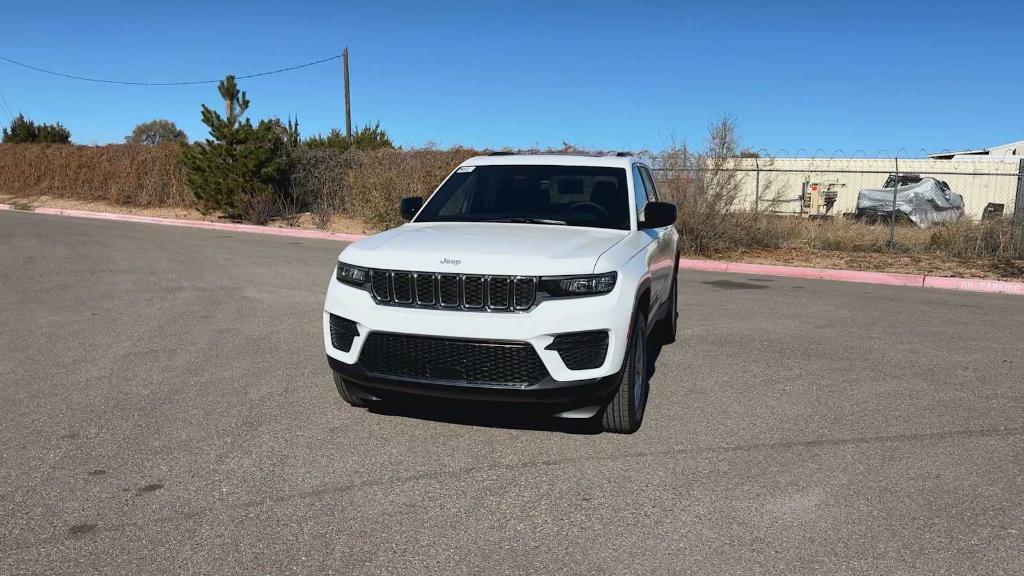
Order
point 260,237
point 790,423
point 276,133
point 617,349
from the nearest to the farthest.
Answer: point 617,349
point 790,423
point 260,237
point 276,133

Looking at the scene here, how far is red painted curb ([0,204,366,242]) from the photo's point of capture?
18.9 metres

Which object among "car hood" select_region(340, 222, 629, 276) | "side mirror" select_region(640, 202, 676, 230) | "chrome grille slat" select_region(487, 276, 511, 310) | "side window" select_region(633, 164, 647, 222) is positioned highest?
"side window" select_region(633, 164, 647, 222)

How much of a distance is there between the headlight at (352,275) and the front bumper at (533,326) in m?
0.16

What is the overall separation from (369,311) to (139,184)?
2631 centimetres

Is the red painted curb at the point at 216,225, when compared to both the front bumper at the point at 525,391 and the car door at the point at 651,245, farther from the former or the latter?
the front bumper at the point at 525,391

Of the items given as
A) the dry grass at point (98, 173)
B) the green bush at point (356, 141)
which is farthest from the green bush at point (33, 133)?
the green bush at point (356, 141)

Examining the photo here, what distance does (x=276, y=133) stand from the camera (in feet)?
72.4

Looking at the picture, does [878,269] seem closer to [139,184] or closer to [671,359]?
[671,359]

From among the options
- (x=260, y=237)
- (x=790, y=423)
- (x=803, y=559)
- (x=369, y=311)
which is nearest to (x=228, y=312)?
(x=369, y=311)

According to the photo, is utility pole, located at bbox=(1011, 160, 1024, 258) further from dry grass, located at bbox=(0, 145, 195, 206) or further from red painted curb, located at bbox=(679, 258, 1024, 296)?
dry grass, located at bbox=(0, 145, 195, 206)

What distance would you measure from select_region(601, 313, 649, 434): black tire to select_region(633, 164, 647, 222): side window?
1.15m

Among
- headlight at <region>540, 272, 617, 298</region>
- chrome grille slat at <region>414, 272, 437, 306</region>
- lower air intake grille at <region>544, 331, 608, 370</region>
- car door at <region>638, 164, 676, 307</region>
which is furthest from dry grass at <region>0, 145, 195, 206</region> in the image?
lower air intake grille at <region>544, 331, 608, 370</region>

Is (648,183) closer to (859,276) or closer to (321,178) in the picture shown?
(859,276)

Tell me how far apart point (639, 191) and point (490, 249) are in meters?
2.21
